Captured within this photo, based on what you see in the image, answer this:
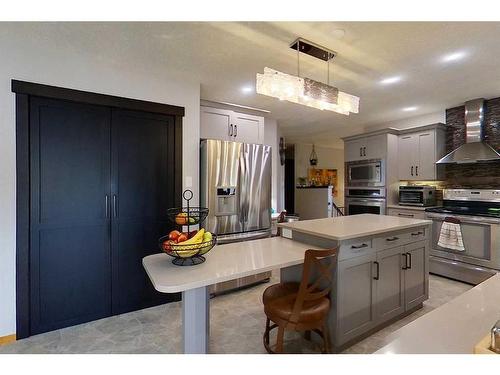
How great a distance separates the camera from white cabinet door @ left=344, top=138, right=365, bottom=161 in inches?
191

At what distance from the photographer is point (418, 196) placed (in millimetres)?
4031

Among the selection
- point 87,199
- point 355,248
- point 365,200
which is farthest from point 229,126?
point 365,200

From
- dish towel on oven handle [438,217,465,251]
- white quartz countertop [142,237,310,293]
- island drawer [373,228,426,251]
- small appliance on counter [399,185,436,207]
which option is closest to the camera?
white quartz countertop [142,237,310,293]

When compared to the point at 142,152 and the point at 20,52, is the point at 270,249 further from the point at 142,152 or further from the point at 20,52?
the point at 20,52

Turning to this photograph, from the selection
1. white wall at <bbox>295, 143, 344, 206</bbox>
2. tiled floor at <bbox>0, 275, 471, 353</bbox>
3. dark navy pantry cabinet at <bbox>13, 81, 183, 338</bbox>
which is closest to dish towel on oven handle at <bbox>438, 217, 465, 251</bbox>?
tiled floor at <bbox>0, 275, 471, 353</bbox>

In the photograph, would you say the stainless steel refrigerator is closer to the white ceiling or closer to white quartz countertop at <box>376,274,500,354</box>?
the white ceiling

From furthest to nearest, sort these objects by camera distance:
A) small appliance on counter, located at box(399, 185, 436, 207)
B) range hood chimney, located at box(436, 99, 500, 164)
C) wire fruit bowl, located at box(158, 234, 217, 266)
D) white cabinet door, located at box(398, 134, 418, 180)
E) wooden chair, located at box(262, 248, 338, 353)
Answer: white cabinet door, located at box(398, 134, 418, 180)
small appliance on counter, located at box(399, 185, 436, 207)
range hood chimney, located at box(436, 99, 500, 164)
wooden chair, located at box(262, 248, 338, 353)
wire fruit bowl, located at box(158, 234, 217, 266)

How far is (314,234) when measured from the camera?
6.57 feet

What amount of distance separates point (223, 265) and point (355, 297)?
3.78ft

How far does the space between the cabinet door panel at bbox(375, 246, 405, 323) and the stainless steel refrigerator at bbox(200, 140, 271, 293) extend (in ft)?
4.96

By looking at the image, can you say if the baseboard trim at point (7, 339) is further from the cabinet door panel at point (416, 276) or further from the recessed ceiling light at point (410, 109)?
the recessed ceiling light at point (410, 109)

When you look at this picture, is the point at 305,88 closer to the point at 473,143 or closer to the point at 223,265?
the point at 223,265

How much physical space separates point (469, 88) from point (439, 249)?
2.18m

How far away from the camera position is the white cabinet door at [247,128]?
3.64 metres
